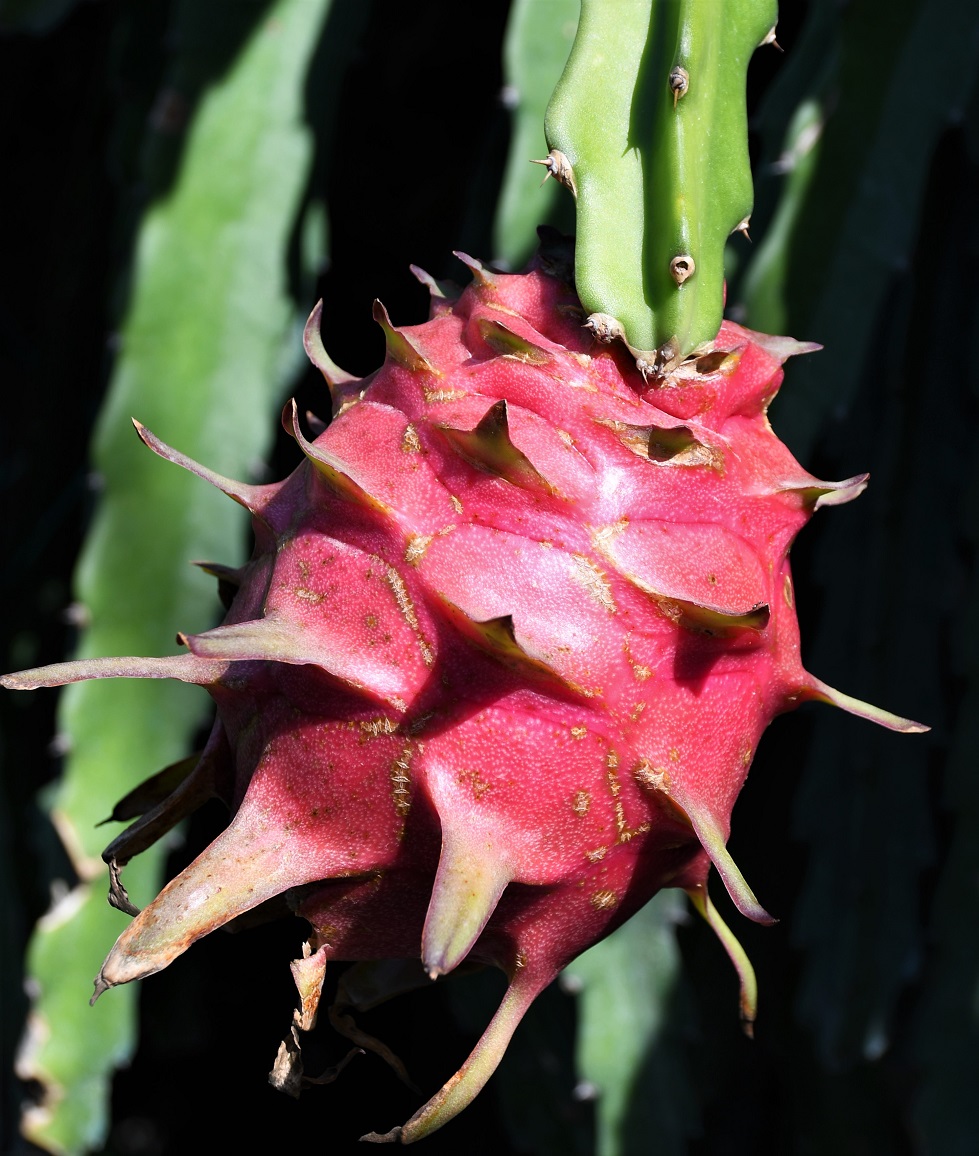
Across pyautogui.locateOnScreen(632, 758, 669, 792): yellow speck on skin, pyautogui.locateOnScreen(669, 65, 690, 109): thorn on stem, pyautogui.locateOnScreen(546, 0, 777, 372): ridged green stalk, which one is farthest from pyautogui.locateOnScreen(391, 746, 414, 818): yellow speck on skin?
pyautogui.locateOnScreen(669, 65, 690, 109): thorn on stem

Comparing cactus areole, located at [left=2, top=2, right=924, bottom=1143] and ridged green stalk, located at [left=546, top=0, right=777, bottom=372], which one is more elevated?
ridged green stalk, located at [left=546, top=0, right=777, bottom=372]

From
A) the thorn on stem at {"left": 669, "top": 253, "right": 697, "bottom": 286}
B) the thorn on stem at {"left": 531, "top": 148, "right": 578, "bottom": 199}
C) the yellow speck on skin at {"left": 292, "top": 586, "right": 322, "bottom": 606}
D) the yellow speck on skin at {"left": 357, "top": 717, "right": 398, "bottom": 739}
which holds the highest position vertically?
the thorn on stem at {"left": 531, "top": 148, "right": 578, "bottom": 199}

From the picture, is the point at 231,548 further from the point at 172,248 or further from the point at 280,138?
the point at 280,138

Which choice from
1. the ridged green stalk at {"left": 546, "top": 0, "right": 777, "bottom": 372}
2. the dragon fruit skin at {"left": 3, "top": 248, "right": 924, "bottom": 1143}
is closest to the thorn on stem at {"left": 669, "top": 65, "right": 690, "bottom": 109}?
the ridged green stalk at {"left": 546, "top": 0, "right": 777, "bottom": 372}

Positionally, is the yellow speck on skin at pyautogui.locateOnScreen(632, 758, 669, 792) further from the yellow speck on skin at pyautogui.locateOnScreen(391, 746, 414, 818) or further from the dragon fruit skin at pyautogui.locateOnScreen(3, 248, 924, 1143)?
the yellow speck on skin at pyautogui.locateOnScreen(391, 746, 414, 818)

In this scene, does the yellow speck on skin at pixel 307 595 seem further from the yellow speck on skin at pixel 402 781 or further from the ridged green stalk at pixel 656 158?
the ridged green stalk at pixel 656 158

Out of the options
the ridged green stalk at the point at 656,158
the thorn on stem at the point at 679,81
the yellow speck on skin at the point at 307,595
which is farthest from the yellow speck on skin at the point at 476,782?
the thorn on stem at the point at 679,81

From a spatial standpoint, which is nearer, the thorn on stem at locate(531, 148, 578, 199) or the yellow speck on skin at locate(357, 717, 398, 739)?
the yellow speck on skin at locate(357, 717, 398, 739)
